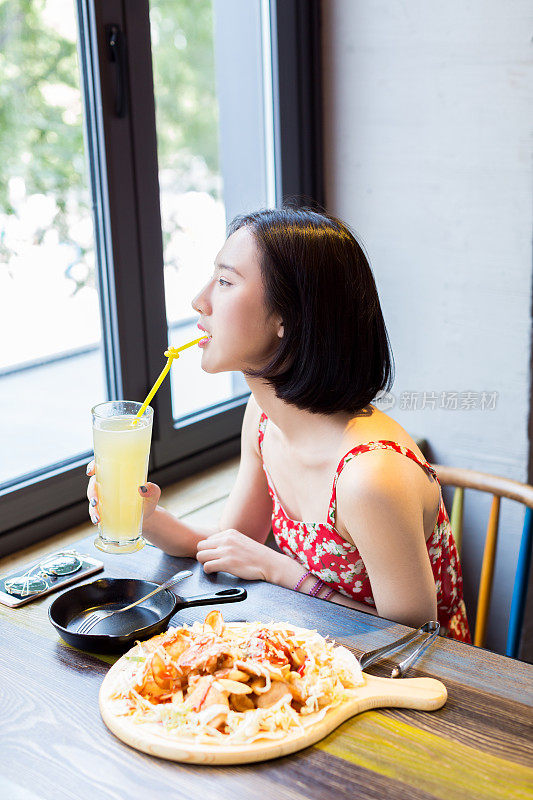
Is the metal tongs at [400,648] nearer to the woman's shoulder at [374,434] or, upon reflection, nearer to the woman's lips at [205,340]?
the woman's shoulder at [374,434]

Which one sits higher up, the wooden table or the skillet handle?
the skillet handle

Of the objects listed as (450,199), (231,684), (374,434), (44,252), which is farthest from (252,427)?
(450,199)

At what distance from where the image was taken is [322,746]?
948 millimetres

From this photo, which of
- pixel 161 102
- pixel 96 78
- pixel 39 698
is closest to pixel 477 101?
pixel 161 102

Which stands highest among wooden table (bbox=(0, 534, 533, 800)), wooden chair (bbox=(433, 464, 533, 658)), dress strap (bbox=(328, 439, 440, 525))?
dress strap (bbox=(328, 439, 440, 525))

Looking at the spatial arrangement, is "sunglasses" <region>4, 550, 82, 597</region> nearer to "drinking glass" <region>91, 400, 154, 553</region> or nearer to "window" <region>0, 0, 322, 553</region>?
"drinking glass" <region>91, 400, 154, 553</region>

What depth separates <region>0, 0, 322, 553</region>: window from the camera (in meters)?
1.75

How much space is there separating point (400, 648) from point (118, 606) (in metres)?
0.43

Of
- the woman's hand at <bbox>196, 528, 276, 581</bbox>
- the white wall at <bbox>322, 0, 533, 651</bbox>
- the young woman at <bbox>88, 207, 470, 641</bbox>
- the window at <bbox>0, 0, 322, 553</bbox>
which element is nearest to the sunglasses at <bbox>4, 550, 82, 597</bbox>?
the young woman at <bbox>88, 207, 470, 641</bbox>

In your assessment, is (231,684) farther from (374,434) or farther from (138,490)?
(374,434)

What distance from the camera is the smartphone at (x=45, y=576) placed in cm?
131

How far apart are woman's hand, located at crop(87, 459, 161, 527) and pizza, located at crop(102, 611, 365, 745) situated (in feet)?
0.96

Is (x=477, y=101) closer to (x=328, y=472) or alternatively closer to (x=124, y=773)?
(x=328, y=472)

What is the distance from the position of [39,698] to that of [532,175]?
5.44 feet
